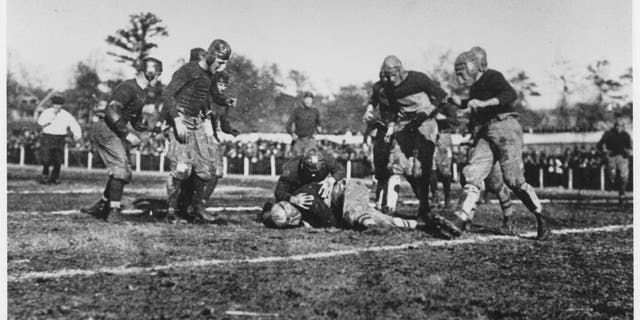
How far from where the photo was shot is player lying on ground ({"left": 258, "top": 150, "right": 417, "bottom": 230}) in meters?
7.76

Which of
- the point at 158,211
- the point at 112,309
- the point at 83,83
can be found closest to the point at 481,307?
the point at 112,309

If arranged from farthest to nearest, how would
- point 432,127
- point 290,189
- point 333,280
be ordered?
point 432,127
point 290,189
point 333,280

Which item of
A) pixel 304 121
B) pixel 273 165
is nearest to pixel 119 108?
pixel 304 121

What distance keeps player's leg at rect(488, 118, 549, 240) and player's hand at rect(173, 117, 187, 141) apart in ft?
11.2

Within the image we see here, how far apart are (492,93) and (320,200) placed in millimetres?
2174

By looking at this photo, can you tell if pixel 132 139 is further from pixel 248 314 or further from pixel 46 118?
pixel 46 118

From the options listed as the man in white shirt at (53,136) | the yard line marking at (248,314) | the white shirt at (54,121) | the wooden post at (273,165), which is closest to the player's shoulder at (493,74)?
the yard line marking at (248,314)

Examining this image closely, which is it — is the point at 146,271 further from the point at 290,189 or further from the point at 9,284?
the point at 290,189

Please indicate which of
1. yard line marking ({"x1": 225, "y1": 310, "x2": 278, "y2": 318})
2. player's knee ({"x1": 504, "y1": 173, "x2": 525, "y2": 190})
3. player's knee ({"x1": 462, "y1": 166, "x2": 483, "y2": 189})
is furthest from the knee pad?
yard line marking ({"x1": 225, "y1": 310, "x2": 278, "y2": 318})

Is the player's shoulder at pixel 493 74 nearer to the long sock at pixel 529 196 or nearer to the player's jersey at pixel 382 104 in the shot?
the long sock at pixel 529 196

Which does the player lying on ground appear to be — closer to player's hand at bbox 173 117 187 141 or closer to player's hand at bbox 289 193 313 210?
player's hand at bbox 289 193 313 210

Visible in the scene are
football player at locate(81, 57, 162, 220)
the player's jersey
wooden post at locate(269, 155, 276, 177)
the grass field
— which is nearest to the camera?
the grass field

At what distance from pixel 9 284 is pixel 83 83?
36874 mm

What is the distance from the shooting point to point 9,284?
4.41m
